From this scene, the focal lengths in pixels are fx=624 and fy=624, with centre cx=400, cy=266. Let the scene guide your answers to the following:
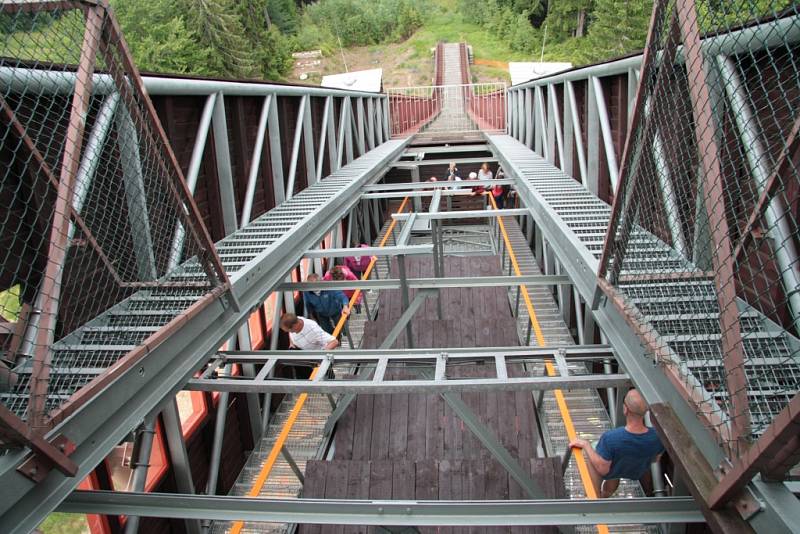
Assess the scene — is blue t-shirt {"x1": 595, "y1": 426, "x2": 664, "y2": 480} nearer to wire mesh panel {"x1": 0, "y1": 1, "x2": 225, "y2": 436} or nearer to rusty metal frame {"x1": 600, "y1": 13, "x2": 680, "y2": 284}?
rusty metal frame {"x1": 600, "y1": 13, "x2": 680, "y2": 284}

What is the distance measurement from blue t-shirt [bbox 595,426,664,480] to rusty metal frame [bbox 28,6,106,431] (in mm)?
3421

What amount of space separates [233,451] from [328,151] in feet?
17.5

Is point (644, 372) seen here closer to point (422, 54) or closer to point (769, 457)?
point (769, 457)

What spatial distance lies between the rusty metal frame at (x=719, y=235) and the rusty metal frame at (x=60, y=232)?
2.41 meters

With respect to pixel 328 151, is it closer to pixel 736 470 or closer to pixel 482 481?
pixel 482 481

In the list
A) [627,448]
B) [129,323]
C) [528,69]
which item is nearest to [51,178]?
[129,323]

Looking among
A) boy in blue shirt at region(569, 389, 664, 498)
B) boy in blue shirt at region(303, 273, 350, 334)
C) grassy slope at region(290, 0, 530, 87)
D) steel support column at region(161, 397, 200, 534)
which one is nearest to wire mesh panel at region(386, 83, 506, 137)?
boy in blue shirt at region(303, 273, 350, 334)

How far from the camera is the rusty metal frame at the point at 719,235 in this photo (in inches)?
79.7

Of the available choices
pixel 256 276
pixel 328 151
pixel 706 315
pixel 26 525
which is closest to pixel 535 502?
pixel 706 315

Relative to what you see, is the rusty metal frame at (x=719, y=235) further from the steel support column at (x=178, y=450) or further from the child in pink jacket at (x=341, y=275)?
the child in pink jacket at (x=341, y=275)

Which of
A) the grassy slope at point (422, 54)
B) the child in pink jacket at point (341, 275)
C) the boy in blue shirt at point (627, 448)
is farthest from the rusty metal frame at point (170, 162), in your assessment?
the grassy slope at point (422, 54)

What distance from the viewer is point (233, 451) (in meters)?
7.14

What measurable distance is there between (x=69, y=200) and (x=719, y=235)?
2.59 meters

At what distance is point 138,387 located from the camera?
3025 millimetres
